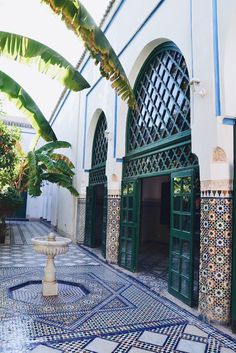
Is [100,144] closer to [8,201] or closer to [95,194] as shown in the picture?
[95,194]

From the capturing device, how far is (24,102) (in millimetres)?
4191

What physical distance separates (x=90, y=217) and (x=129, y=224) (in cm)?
261

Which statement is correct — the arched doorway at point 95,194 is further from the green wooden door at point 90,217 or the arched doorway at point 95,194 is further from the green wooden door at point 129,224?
the green wooden door at point 129,224

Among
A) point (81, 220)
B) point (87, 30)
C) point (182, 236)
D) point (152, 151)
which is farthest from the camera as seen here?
point (81, 220)

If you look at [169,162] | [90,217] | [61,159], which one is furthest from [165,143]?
[61,159]

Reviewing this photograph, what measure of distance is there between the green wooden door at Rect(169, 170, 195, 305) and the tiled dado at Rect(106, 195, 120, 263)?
1.81 meters

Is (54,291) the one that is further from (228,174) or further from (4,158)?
(4,158)

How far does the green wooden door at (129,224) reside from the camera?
5.10 metres

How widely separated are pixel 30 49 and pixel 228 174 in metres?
2.57

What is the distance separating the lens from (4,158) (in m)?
7.80

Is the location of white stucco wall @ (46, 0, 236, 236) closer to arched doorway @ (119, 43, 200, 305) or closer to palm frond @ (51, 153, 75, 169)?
arched doorway @ (119, 43, 200, 305)

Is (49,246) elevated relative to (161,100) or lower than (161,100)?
lower

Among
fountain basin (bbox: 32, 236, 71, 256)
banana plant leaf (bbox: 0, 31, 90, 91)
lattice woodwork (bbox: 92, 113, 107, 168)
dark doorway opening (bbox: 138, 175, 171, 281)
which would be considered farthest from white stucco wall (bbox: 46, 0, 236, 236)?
dark doorway opening (bbox: 138, 175, 171, 281)

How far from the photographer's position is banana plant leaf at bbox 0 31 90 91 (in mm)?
3453
